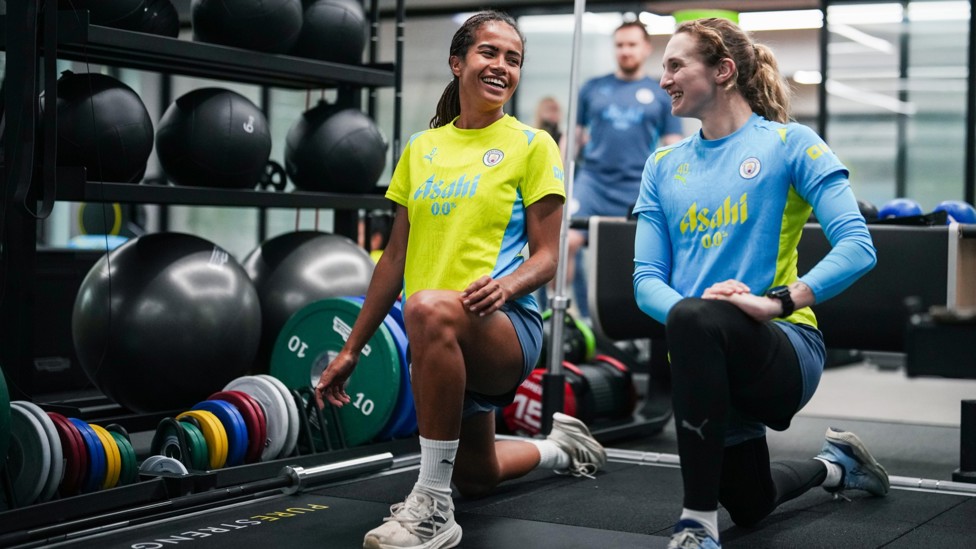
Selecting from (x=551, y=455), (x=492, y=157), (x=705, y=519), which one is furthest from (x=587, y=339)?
(x=705, y=519)

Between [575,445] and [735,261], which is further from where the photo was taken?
[575,445]

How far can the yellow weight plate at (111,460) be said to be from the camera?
2.89 meters

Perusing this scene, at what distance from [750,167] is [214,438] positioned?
5.36ft

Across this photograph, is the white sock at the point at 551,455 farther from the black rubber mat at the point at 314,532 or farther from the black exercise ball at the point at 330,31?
the black exercise ball at the point at 330,31

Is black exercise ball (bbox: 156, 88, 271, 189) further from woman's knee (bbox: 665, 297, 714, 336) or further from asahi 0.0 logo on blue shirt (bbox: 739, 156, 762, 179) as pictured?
woman's knee (bbox: 665, 297, 714, 336)

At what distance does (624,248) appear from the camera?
400 centimetres

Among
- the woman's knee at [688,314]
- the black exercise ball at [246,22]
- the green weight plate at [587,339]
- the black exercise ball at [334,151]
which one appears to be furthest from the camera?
the green weight plate at [587,339]

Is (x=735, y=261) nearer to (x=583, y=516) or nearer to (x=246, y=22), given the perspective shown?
(x=583, y=516)

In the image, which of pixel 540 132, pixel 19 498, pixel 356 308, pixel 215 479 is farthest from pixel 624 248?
pixel 19 498

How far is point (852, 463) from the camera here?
3.02 meters

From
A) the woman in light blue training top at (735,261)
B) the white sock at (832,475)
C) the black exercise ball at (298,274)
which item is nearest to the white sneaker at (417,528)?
the woman in light blue training top at (735,261)

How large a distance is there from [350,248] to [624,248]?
39.6 inches

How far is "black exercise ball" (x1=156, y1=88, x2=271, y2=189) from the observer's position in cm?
375

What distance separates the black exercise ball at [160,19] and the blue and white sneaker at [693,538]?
2340 mm
